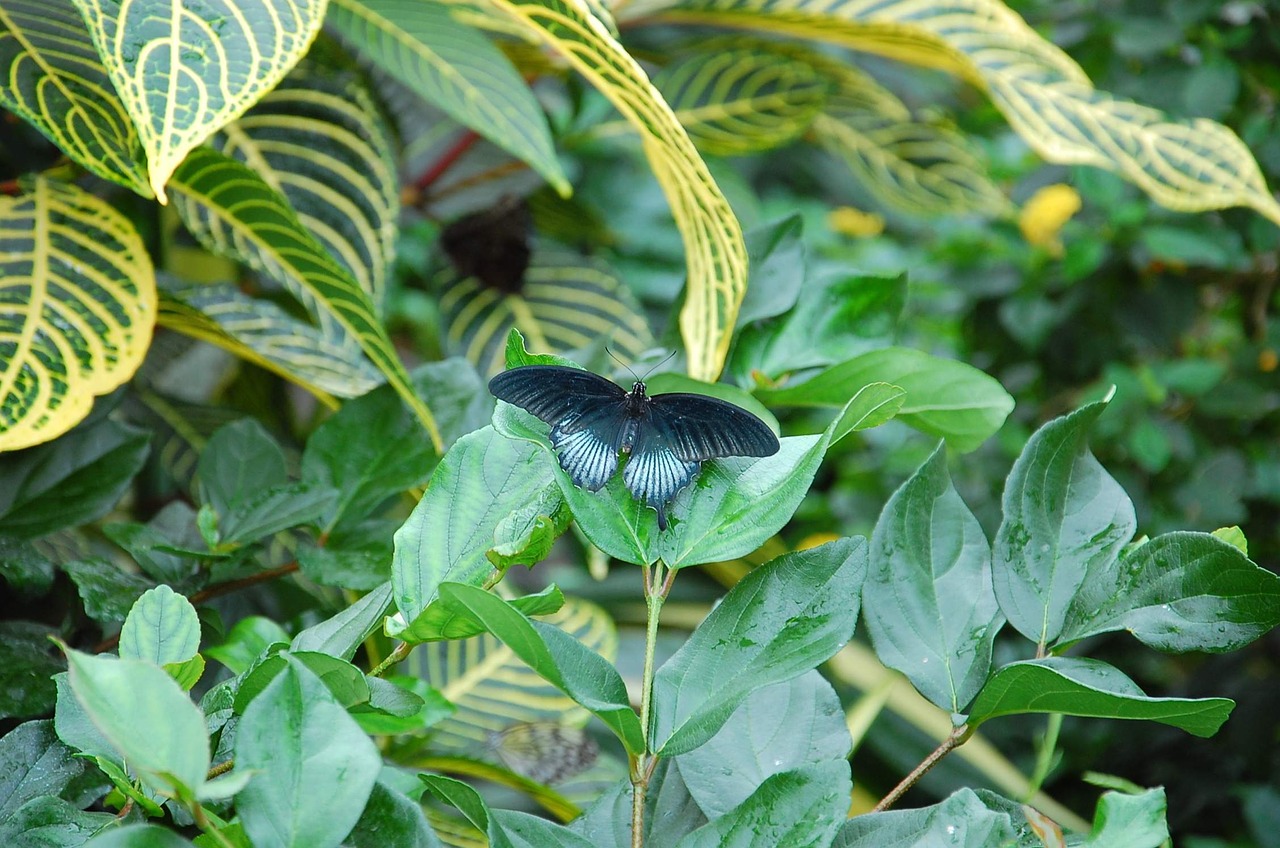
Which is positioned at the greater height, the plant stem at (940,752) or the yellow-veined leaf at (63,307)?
the yellow-veined leaf at (63,307)

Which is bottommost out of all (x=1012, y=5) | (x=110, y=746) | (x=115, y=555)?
(x=115, y=555)

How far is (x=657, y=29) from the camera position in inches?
49.0

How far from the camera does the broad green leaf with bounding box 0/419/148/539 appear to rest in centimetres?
55

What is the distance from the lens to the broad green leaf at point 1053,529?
404mm

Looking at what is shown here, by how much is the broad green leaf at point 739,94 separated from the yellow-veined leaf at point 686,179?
0.50m

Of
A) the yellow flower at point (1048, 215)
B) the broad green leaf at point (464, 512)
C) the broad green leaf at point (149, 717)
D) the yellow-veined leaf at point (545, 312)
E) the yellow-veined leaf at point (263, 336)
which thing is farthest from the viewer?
the yellow flower at point (1048, 215)

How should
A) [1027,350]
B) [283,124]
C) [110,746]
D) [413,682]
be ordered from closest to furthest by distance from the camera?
[110,746], [413,682], [283,124], [1027,350]

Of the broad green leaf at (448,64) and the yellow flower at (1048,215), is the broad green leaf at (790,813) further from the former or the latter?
the yellow flower at (1048,215)

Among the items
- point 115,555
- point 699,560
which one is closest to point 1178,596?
point 699,560

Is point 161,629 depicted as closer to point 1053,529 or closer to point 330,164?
point 1053,529

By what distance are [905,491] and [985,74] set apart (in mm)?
542

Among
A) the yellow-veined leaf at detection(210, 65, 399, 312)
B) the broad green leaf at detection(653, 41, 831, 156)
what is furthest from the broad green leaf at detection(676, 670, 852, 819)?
the broad green leaf at detection(653, 41, 831, 156)

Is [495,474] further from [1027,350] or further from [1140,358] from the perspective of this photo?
[1140,358]

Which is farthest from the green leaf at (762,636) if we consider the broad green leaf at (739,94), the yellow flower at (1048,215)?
the yellow flower at (1048,215)
